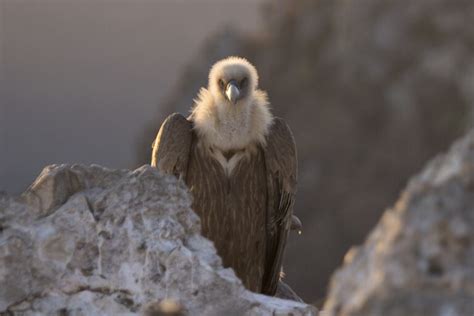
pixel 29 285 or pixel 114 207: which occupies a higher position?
pixel 114 207

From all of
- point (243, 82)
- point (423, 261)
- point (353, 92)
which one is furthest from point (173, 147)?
point (353, 92)

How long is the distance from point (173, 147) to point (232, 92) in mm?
490

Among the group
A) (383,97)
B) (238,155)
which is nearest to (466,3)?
(383,97)

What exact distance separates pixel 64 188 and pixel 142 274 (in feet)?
1.89

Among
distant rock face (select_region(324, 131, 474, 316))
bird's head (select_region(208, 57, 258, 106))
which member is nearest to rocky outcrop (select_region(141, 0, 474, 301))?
bird's head (select_region(208, 57, 258, 106))

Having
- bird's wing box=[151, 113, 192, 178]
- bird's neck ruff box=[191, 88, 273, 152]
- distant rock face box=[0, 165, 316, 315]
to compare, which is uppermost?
bird's neck ruff box=[191, 88, 273, 152]

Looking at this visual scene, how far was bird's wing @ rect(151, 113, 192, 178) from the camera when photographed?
7824 millimetres

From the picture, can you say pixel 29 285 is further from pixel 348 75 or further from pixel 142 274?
pixel 348 75

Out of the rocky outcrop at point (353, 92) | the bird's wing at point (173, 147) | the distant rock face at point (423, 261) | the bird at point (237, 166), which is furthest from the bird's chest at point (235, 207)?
the rocky outcrop at point (353, 92)

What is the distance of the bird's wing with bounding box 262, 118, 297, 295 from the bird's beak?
403 mm

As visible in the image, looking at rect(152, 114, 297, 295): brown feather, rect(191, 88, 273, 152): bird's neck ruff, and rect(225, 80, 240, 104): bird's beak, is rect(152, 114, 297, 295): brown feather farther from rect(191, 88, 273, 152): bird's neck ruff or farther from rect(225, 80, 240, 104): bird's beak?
rect(225, 80, 240, 104): bird's beak

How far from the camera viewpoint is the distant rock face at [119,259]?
4852 mm

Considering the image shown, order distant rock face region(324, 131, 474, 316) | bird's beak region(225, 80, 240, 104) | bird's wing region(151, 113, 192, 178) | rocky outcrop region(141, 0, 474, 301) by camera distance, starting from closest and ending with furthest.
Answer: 1. distant rock face region(324, 131, 474, 316)
2. bird's beak region(225, 80, 240, 104)
3. bird's wing region(151, 113, 192, 178)
4. rocky outcrop region(141, 0, 474, 301)

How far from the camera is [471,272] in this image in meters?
3.00
